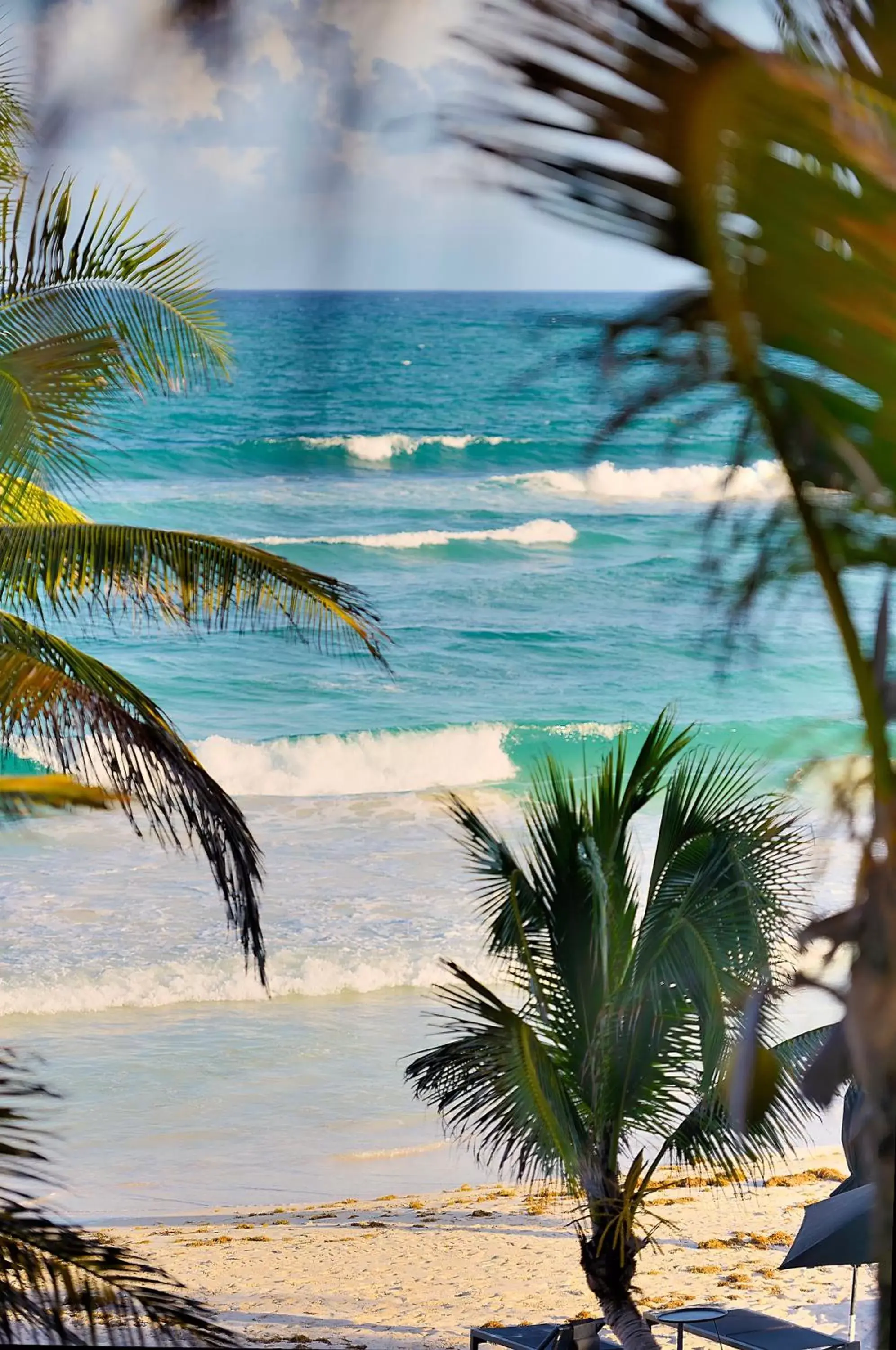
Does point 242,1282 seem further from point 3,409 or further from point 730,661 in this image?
point 730,661

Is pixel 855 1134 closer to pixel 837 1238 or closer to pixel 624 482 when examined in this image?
pixel 837 1238

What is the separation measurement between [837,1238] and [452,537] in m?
14.1

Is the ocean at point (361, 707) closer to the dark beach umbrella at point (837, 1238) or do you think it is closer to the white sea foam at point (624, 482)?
the white sea foam at point (624, 482)

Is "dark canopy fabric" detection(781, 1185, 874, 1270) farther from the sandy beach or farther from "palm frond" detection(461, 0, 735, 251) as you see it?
"palm frond" detection(461, 0, 735, 251)

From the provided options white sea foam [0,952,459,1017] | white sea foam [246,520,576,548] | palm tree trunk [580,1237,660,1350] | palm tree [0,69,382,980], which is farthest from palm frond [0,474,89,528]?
white sea foam [246,520,576,548]

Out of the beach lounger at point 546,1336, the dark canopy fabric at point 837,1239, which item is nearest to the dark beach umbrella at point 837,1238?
the dark canopy fabric at point 837,1239

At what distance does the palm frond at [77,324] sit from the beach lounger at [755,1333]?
9.65ft

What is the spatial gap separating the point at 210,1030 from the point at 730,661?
816cm

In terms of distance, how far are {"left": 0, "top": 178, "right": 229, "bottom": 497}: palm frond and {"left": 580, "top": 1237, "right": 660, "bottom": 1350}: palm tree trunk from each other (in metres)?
2.50

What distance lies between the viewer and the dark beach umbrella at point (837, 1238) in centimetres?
369

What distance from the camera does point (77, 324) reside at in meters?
3.12

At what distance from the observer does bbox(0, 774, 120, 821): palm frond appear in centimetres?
179

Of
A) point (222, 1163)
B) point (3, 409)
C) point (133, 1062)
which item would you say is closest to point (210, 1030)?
point (133, 1062)

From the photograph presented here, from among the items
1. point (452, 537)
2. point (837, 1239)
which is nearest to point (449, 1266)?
point (837, 1239)
